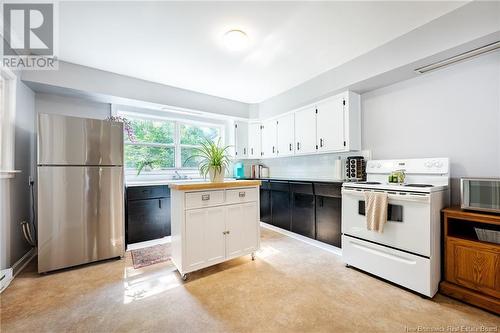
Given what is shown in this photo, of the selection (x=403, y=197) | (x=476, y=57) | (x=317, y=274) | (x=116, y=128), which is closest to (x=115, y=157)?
(x=116, y=128)

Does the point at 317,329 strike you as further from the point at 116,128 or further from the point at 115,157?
the point at 116,128

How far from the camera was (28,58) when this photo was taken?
2.56 m

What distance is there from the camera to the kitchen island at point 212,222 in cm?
216

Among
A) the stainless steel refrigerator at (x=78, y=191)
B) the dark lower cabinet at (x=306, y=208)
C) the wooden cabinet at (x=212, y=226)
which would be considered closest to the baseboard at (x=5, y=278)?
the stainless steel refrigerator at (x=78, y=191)

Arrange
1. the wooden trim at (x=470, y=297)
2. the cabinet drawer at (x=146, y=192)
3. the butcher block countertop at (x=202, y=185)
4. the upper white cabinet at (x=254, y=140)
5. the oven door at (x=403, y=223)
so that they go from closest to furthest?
the wooden trim at (x=470, y=297) < the oven door at (x=403, y=223) < the butcher block countertop at (x=202, y=185) < the cabinet drawer at (x=146, y=192) < the upper white cabinet at (x=254, y=140)

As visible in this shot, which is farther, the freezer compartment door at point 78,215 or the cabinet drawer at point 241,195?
the cabinet drawer at point 241,195

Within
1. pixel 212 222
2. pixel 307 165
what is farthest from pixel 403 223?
pixel 307 165

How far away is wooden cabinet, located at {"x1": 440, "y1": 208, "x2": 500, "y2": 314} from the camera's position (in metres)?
1.67

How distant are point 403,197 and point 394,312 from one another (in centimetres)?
96

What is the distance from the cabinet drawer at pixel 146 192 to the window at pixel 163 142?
779 mm

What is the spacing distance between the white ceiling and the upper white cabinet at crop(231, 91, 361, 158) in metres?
0.58

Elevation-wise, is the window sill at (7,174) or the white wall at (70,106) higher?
the white wall at (70,106)

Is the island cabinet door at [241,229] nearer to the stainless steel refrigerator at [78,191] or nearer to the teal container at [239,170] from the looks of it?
the stainless steel refrigerator at [78,191]

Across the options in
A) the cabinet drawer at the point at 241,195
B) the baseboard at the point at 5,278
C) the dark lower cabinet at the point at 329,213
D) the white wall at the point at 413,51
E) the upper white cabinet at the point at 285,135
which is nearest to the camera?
the white wall at the point at 413,51
